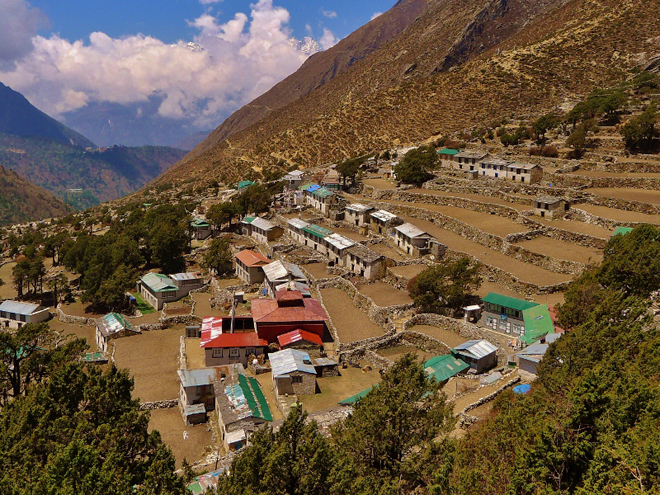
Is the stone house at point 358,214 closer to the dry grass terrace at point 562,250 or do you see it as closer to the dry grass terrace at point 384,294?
the dry grass terrace at point 384,294

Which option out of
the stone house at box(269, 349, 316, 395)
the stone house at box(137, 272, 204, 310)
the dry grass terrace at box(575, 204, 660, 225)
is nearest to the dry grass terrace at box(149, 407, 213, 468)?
the stone house at box(269, 349, 316, 395)

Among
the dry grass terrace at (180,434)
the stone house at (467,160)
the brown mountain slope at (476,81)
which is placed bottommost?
the dry grass terrace at (180,434)

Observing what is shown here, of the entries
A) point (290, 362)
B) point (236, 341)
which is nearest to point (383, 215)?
point (236, 341)

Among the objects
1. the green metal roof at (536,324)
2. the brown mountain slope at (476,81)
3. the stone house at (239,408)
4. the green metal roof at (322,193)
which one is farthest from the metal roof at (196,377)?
the brown mountain slope at (476,81)

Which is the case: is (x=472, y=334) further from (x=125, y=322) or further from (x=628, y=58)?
(x=628, y=58)

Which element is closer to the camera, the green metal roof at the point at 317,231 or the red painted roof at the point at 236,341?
the red painted roof at the point at 236,341

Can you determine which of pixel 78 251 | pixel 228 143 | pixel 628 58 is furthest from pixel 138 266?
pixel 228 143

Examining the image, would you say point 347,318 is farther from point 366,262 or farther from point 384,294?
point 366,262
